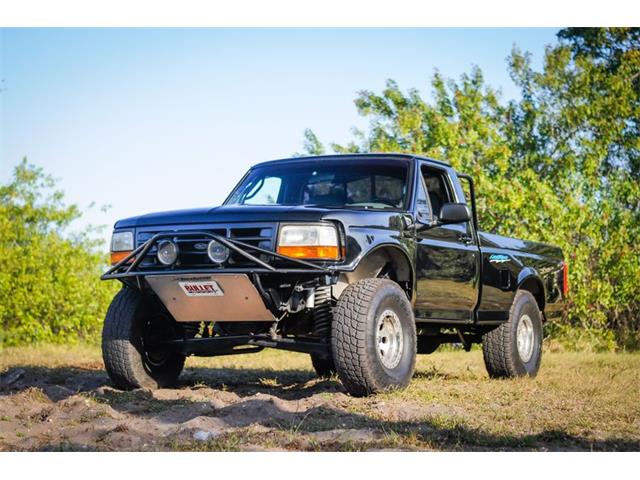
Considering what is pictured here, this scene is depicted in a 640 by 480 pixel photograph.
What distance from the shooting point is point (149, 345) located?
26.6 ft

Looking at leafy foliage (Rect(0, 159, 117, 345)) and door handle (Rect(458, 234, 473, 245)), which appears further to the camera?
leafy foliage (Rect(0, 159, 117, 345))

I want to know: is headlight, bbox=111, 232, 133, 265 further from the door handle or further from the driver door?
the door handle

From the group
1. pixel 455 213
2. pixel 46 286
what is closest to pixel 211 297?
pixel 455 213

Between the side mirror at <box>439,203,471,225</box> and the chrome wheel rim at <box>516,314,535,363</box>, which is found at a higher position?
the side mirror at <box>439,203,471,225</box>

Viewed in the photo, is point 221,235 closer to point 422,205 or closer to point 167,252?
point 167,252

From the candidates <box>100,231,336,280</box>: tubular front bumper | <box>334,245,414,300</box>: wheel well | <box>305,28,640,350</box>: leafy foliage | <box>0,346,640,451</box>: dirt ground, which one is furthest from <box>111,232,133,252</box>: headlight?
<box>305,28,640,350</box>: leafy foliage

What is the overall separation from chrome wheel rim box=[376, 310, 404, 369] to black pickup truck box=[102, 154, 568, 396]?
11 millimetres

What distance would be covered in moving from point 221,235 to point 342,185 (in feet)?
5.19

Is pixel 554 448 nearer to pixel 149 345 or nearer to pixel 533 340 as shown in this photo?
pixel 149 345

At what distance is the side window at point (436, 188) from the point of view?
891 centimetres

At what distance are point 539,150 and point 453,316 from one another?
Result: 17757 millimetres

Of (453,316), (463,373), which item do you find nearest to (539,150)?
(463,373)

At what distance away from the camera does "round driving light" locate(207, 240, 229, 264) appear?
694 centimetres

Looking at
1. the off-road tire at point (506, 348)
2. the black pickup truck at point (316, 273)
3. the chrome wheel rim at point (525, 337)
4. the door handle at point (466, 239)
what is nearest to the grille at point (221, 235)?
the black pickup truck at point (316, 273)
